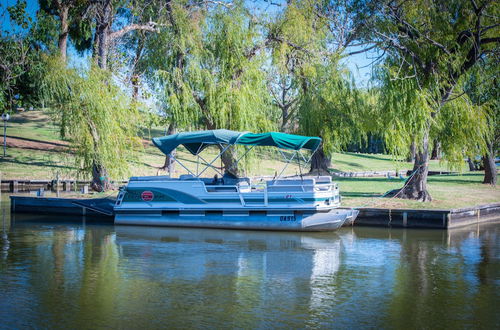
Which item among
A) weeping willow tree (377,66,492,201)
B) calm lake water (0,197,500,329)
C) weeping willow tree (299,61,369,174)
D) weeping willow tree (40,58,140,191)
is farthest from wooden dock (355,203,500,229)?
weeping willow tree (40,58,140,191)

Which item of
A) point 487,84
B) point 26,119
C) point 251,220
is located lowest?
point 251,220

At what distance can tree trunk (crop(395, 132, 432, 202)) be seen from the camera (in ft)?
88.7

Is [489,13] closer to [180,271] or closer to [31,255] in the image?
[180,271]

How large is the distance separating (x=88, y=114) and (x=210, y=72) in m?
6.81

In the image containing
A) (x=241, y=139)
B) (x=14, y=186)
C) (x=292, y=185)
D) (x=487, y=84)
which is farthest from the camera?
(x=14, y=186)

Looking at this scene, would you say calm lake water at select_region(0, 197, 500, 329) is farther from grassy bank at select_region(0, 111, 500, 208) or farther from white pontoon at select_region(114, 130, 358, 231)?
grassy bank at select_region(0, 111, 500, 208)

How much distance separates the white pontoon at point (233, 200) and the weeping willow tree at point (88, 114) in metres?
5.03

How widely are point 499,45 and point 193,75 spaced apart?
579 inches

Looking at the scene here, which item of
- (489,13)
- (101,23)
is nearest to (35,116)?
(101,23)

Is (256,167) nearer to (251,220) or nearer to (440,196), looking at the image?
(440,196)

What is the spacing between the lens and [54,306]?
12.0 m

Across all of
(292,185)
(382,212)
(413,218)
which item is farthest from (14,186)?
(413,218)

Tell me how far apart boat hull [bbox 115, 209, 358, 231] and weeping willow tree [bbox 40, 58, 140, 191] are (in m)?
5.55

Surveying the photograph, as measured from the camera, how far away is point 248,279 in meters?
14.6
